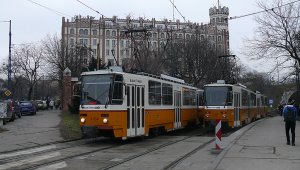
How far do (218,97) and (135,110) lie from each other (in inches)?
354

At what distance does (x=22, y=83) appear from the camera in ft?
252

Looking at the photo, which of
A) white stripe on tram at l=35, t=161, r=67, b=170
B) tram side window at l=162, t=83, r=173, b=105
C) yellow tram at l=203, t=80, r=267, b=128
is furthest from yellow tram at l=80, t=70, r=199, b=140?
yellow tram at l=203, t=80, r=267, b=128

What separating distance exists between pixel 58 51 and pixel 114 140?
42305 millimetres

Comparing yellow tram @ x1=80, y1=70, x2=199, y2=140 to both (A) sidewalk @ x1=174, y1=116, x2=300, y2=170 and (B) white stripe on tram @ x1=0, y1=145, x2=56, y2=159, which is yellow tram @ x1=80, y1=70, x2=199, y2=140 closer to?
(B) white stripe on tram @ x1=0, y1=145, x2=56, y2=159

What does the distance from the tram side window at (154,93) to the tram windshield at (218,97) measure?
562 centimetres

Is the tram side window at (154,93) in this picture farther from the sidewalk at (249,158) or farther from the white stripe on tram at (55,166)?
the white stripe on tram at (55,166)

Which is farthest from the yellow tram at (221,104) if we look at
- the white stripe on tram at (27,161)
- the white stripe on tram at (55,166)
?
the white stripe on tram at (55,166)

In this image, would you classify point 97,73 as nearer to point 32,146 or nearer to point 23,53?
point 32,146

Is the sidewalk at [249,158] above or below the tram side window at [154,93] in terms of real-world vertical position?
below

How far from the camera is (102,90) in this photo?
57.0 feet

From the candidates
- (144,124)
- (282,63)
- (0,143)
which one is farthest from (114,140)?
(282,63)

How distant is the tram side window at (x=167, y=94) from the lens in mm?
22055

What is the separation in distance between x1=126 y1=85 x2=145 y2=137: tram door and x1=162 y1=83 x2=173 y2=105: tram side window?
10.1 feet

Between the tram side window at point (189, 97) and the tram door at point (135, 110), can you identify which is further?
the tram side window at point (189, 97)
